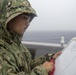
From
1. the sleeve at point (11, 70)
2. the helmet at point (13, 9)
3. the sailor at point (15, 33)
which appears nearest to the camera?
the sleeve at point (11, 70)

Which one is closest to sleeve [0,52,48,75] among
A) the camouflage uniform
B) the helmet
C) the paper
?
the camouflage uniform

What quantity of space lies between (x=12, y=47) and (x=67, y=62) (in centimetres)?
50

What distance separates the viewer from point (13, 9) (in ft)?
8.57

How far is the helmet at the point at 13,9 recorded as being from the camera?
2.58 m

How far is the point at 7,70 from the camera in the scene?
2.35m

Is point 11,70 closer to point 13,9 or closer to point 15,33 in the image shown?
point 15,33

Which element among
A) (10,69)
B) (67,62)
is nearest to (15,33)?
(10,69)

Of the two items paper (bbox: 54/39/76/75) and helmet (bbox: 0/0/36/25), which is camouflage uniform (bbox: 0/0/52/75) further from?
paper (bbox: 54/39/76/75)

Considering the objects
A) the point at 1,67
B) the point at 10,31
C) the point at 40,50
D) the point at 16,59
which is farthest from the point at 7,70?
the point at 40,50

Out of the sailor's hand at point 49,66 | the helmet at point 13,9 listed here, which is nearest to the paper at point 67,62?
the sailor's hand at point 49,66

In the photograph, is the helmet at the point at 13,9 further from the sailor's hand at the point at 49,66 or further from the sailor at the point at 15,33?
the sailor's hand at the point at 49,66

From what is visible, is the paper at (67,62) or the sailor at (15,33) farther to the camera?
the sailor at (15,33)

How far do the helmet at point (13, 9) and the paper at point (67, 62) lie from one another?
46 centimetres

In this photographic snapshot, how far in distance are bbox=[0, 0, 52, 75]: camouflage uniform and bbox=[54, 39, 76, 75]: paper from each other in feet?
0.44
